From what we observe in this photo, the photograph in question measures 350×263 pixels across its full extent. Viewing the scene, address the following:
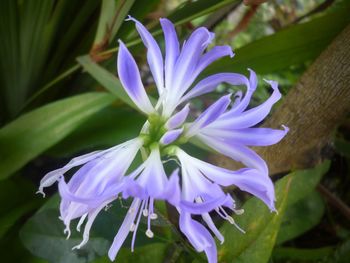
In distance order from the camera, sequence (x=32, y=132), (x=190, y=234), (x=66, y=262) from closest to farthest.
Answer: (x=190, y=234) < (x=66, y=262) < (x=32, y=132)

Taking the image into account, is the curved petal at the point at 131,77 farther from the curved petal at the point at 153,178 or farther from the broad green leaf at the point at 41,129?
the broad green leaf at the point at 41,129

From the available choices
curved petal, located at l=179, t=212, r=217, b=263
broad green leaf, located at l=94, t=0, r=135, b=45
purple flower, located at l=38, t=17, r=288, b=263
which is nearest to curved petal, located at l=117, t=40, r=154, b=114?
purple flower, located at l=38, t=17, r=288, b=263

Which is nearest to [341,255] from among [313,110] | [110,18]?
[313,110]

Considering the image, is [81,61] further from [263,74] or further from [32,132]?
[263,74]

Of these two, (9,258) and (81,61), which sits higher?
(81,61)

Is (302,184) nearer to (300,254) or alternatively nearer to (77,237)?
(300,254)

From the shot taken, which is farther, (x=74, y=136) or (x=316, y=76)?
(x=74, y=136)

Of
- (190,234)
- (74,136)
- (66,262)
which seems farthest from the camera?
(74,136)

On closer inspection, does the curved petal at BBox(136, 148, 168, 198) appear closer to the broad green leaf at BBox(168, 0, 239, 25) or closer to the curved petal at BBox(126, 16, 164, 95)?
the curved petal at BBox(126, 16, 164, 95)

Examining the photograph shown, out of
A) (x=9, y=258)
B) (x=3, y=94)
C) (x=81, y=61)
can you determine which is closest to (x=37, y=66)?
(x=3, y=94)
